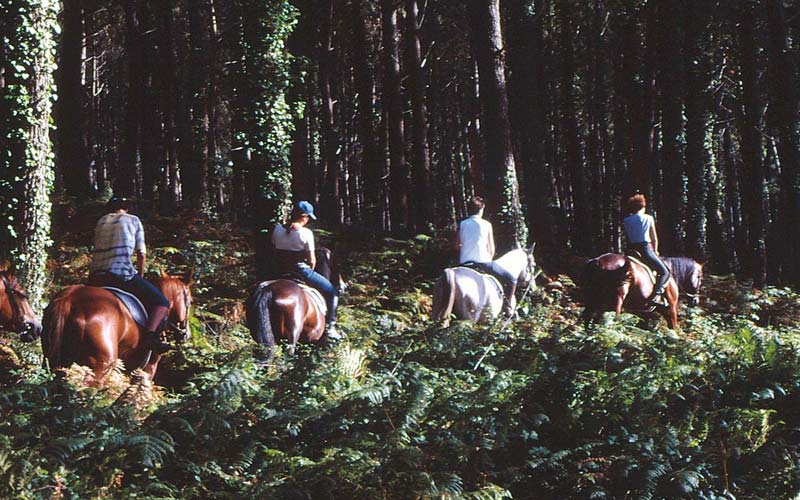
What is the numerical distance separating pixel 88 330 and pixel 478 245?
6.72 metres

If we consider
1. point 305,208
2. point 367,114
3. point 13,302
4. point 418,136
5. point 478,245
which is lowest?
point 13,302

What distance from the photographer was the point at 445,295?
13703 mm

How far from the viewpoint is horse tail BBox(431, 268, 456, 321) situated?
1362 centimetres

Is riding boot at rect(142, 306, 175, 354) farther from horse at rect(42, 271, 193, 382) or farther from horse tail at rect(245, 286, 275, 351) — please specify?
horse tail at rect(245, 286, 275, 351)

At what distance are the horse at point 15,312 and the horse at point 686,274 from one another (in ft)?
39.3

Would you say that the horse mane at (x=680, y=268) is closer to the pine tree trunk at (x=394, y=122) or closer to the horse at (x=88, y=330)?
the pine tree trunk at (x=394, y=122)

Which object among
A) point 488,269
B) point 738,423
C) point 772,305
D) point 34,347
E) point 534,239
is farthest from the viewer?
point 534,239

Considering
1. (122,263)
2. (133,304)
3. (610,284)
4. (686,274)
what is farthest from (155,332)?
(686,274)

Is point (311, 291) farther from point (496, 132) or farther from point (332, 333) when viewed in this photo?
point (496, 132)

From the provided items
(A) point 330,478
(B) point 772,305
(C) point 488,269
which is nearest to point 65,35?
(C) point 488,269

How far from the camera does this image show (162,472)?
659 cm

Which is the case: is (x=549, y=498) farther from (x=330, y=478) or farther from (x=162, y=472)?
(x=162, y=472)

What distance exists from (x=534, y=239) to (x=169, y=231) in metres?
9.34

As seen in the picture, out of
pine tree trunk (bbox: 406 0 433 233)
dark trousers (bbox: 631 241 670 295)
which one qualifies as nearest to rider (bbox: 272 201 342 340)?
dark trousers (bbox: 631 241 670 295)
